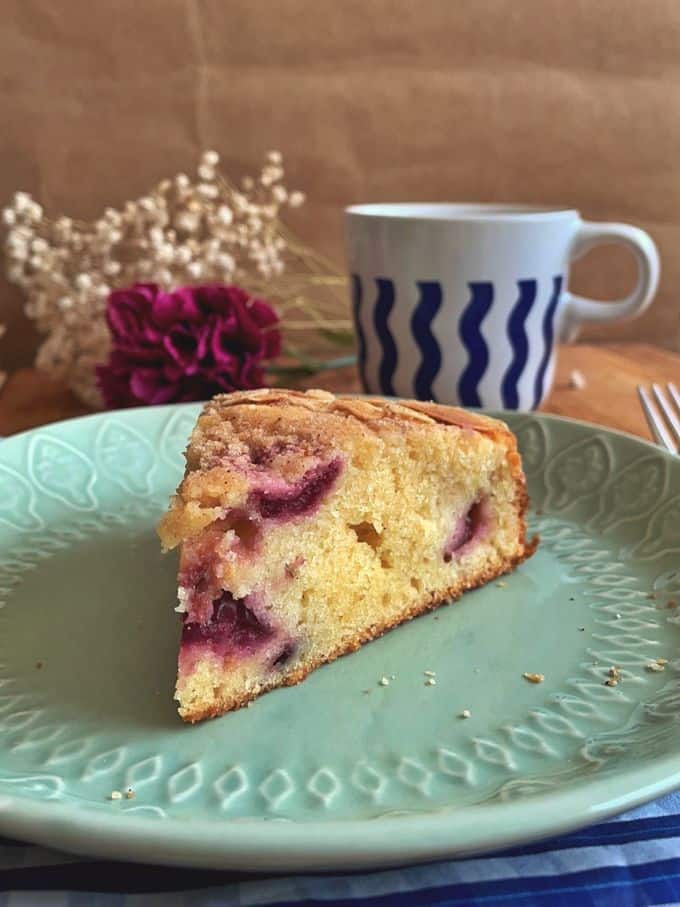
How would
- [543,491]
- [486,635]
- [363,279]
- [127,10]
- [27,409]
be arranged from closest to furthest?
1. [486,635]
2. [543,491]
3. [363,279]
4. [27,409]
5. [127,10]

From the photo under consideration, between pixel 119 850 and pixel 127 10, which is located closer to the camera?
pixel 119 850

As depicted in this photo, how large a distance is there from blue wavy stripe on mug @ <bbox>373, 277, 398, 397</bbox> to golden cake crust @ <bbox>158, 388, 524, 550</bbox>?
0.44 m

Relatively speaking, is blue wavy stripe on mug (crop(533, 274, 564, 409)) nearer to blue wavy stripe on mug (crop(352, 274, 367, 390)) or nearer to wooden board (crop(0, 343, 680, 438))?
wooden board (crop(0, 343, 680, 438))

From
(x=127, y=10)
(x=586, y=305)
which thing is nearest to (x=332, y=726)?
(x=586, y=305)

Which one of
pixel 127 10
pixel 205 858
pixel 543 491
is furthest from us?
pixel 127 10

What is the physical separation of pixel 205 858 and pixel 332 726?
0.85ft

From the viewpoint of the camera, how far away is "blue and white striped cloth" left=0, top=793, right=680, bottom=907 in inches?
23.9

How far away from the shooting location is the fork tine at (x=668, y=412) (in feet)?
4.45

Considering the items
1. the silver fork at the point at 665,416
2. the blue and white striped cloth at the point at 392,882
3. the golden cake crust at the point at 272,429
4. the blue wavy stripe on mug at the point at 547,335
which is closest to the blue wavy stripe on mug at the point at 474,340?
the blue wavy stripe on mug at the point at 547,335

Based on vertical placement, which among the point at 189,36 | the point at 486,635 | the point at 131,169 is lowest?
the point at 486,635

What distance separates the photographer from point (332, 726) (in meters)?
0.79

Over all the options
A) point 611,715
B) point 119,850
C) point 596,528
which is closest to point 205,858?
point 119,850

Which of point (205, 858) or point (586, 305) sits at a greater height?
point (586, 305)

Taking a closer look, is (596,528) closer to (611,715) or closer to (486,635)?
(486,635)
